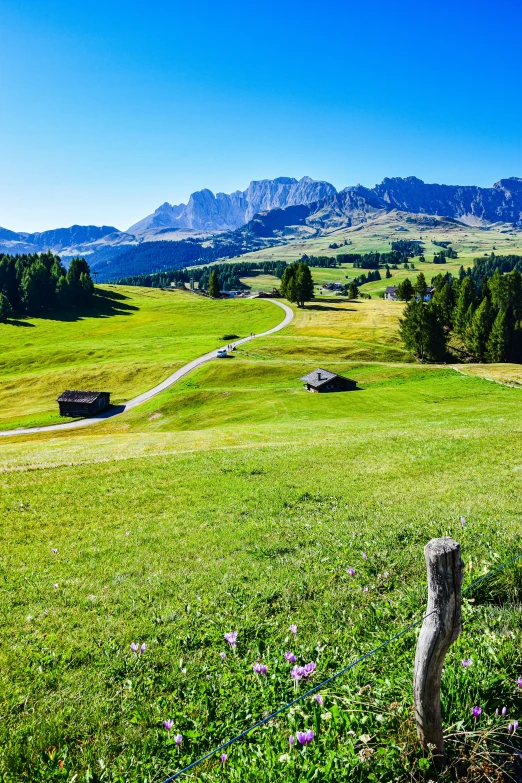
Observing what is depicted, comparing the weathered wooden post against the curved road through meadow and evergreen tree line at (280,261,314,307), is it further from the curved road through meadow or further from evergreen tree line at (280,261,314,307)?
evergreen tree line at (280,261,314,307)

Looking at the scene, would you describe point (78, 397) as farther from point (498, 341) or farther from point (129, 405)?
point (498, 341)

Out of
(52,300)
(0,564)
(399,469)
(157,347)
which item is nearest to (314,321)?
(157,347)

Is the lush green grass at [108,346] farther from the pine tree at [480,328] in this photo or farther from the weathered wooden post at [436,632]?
the weathered wooden post at [436,632]

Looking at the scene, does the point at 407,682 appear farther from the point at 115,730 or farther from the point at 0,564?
the point at 0,564

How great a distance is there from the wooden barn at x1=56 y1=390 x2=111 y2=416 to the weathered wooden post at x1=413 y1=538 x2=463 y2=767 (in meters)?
80.5

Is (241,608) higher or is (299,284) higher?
(299,284)

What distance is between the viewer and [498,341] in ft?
343

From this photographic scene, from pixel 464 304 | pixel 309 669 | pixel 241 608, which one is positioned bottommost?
pixel 241 608

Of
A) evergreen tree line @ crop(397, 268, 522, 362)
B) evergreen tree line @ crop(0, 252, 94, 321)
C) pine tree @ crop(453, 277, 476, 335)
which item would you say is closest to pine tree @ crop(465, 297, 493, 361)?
evergreen tree line @ crop(397, 268, 522, 362)

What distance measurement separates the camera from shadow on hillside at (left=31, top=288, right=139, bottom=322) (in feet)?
532

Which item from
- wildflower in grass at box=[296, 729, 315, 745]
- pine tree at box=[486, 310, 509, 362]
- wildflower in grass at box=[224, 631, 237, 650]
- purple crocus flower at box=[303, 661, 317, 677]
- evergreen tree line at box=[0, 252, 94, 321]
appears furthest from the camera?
evergreen tree line at box=[0, 252, 94, 321]

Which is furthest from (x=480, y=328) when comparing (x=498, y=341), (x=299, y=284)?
(x=299, y=284)

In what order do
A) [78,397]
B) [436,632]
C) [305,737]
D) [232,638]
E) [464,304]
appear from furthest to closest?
[464,304]
[78,397]
[232,638]
[305,737]
[436,632]

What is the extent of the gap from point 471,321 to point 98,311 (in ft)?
439
